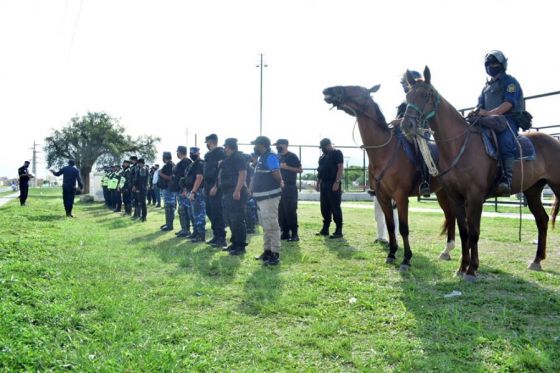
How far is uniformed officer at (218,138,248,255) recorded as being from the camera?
805 centimetres

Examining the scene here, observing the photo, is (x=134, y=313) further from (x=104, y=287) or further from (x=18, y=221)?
(x=18, y=221)

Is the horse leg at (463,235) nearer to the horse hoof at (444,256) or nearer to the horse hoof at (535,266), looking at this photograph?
the horse hoof at (535,266)

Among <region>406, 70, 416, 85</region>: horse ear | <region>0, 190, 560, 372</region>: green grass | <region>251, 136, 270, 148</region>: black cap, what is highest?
<region>406, 70, 416, 85</region>: horse ear

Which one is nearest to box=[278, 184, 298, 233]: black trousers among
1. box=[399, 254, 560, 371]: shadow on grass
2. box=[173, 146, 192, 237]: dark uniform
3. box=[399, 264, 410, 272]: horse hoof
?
box=[173, 146, 192, 237]: dark uniform

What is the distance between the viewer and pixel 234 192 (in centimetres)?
793

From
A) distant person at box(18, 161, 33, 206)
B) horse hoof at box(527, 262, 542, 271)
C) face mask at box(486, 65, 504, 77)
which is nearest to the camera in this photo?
face mask at box(486, 65, 504, 77)

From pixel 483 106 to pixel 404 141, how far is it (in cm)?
122

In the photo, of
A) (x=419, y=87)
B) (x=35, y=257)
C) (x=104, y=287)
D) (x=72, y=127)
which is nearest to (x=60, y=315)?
(x=104, y=287)

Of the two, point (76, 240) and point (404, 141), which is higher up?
point (404, 141)

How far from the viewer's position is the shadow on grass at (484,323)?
318 cm

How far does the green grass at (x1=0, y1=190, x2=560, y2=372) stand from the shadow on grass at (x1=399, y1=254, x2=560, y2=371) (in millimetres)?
11

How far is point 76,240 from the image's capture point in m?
9.56

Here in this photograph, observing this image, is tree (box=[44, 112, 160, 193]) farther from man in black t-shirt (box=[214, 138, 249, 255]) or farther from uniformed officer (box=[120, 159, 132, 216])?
man in black t-shirt (box=[214, 138, 249, 255])

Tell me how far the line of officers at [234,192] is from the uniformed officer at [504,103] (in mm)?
3276
